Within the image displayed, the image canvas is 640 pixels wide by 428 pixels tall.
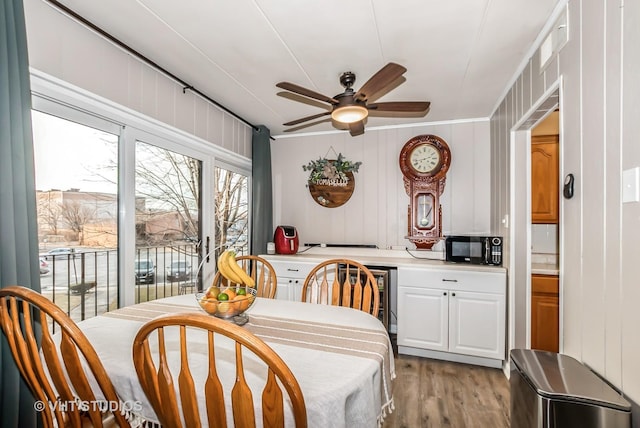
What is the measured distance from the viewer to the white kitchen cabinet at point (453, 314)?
8.80 ft

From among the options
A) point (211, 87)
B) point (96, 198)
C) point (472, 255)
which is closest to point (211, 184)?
point (211, 87)

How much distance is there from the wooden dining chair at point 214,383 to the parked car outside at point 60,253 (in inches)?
55.1

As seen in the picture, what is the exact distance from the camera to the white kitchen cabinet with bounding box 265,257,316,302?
3.27m

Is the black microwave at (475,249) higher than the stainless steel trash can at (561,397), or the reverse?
the black microwave at (475,249)

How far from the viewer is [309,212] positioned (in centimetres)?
391

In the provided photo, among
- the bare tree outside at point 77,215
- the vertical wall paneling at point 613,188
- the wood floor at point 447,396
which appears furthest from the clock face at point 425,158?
the bare tree outside at point 77,215

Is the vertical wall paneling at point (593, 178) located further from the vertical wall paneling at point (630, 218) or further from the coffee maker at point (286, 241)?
the coffee maker at point (286, 241)

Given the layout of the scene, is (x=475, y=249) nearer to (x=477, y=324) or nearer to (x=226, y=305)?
(x=477, y=324)

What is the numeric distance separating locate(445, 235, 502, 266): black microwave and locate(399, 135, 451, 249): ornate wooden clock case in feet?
1.20

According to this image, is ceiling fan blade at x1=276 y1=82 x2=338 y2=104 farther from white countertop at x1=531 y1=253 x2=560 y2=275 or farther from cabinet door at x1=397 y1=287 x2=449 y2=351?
white countertop at x1=531 y1=253 x2=560 y2=275

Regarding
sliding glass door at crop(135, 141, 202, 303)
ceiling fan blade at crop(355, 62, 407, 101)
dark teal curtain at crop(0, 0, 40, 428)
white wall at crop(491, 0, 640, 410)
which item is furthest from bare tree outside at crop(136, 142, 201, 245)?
white wall at crop(491, 0, 640, 410)

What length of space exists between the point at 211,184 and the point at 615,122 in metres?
2.83

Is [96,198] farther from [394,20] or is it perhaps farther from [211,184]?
[394,20]

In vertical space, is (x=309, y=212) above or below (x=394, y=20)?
below
